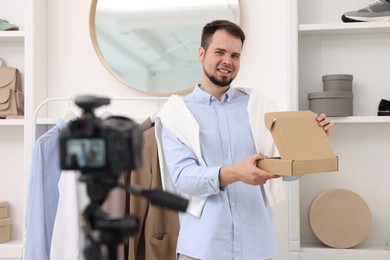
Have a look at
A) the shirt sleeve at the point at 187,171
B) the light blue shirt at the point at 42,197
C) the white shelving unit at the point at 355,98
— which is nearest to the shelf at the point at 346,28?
the white shelving unit at the point at 355,98

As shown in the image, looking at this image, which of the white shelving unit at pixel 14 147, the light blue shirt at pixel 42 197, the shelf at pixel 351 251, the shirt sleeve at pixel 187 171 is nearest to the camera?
the shirt sleeve at pixel 187 171

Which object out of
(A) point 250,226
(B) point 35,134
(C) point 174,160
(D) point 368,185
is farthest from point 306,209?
(B) point 35,134

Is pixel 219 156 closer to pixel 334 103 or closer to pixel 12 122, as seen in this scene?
pixel 334 103

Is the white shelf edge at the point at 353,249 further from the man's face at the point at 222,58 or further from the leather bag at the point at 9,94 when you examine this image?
the leather bag at the point at 9,94

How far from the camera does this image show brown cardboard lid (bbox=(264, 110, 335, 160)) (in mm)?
1530

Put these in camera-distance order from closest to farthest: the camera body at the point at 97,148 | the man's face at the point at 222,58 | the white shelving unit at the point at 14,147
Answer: the camera body at the point at 97,148, the man's face at the point at 222,58, the white shelving unit at the point at 14,147

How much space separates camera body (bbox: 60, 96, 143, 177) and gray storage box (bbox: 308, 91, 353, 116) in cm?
164

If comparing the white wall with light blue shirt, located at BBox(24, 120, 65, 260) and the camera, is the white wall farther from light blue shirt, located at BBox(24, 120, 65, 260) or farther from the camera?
the camera

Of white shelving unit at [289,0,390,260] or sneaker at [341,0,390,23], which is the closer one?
sneaker at [341,0,390,23]

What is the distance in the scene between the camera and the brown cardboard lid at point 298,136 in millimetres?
1530

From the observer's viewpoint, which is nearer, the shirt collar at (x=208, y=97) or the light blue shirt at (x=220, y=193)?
the light blue shirt at (x=220, y=193)

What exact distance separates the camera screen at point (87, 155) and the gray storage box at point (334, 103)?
1.67m

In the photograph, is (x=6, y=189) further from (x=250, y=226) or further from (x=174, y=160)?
(x=250, y=226)

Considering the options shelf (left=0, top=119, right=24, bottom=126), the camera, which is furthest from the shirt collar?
the camera
